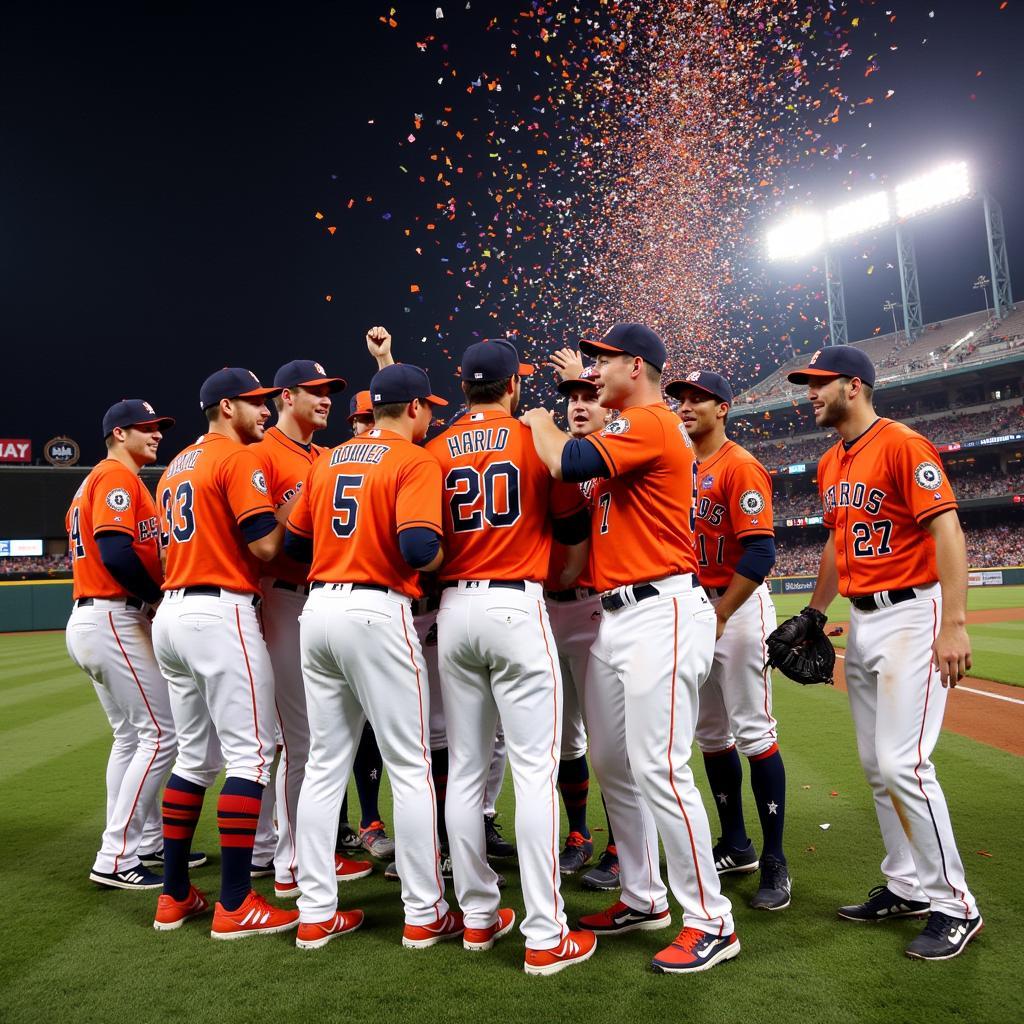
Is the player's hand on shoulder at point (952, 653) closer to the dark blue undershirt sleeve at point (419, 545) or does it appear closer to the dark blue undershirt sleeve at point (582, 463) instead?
the dark blue undershirt sleeve at point (582, 463)

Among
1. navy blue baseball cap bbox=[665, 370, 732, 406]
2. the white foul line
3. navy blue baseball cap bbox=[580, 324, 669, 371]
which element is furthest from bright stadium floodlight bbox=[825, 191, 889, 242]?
navy blue baseball cap bbox=[580, 324, 669, 371]

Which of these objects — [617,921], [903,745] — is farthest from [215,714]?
[903,745]

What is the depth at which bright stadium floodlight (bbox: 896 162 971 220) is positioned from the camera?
39.4 m

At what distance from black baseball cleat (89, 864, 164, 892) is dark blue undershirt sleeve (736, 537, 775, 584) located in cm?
310

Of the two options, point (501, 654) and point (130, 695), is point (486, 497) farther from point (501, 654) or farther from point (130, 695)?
point (130, 695)

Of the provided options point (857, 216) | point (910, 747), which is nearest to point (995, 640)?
point (910, 747)

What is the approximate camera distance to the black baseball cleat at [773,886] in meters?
3.10

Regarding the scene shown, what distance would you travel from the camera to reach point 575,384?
3225 mm

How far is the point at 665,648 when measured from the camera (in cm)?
269

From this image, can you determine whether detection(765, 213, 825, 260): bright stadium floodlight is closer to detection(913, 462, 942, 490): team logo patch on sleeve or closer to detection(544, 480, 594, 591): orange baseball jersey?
detection(544, 480, 594, 591): orange baseball jersey

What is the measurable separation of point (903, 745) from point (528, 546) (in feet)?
5.05

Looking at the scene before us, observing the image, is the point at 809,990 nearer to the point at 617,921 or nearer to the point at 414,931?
the point at 617,921

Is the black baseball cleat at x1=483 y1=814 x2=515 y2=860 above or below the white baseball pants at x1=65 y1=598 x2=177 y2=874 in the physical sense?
below

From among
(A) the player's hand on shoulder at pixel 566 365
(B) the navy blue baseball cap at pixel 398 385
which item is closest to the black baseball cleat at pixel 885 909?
(A) the player's hand on shoulder at pixel 566 365
